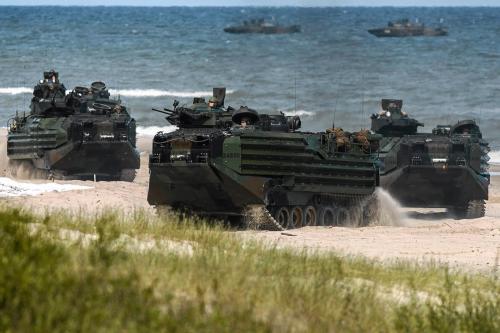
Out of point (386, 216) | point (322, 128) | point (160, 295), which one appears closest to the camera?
point (160, 295)

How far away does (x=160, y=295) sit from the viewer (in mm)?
11812

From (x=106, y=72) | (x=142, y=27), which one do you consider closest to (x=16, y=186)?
(x=106, y=72)

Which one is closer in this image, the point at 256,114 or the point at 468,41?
the point at 256,114

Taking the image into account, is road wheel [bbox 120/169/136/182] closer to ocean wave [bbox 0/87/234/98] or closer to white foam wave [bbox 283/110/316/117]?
white foam wave [bbox 283/110/316/117]

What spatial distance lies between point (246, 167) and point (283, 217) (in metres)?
Answer: 1.77

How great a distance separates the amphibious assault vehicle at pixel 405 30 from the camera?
136 m

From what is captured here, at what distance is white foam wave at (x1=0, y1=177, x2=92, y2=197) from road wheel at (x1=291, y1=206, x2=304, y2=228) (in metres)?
5.81

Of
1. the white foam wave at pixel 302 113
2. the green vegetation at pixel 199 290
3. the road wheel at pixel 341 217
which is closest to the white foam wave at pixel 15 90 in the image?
the white foam wave at pixel 302 113

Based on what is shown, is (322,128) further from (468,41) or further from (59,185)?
(468,41)

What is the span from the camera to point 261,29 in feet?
492

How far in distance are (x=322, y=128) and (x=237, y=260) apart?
139 ft

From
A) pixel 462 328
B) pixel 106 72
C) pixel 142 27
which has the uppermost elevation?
pixel 142 27

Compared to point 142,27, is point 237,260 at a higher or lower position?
lower

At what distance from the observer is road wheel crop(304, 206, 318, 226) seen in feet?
89.5
